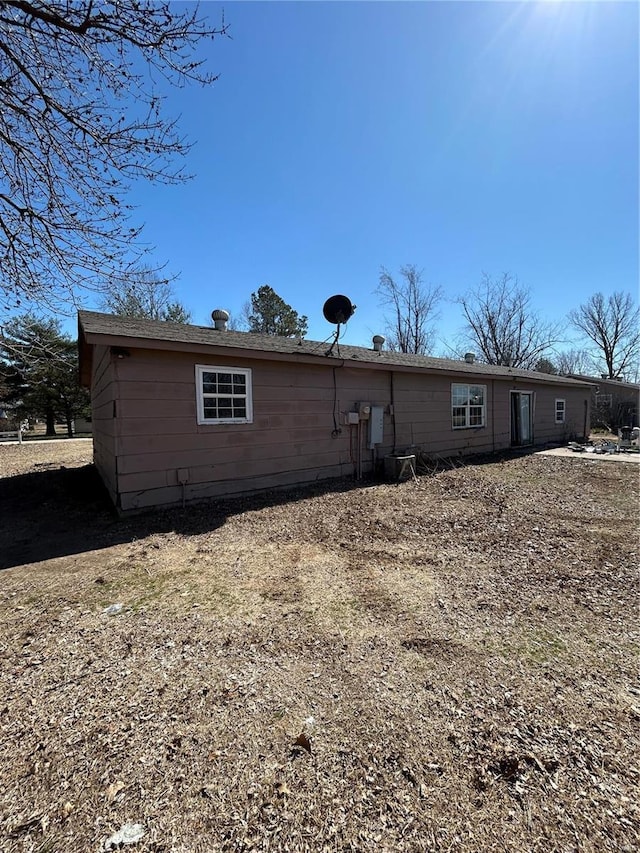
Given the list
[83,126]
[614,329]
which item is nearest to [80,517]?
[83,126]

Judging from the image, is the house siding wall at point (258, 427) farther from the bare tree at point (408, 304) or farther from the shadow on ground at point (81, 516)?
the bare tree at point (408, 304)

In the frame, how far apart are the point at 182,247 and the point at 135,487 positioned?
5553mm

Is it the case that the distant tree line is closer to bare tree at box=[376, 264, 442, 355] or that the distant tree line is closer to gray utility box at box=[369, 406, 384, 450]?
bare tree at box=[376, 264, 442, 355]

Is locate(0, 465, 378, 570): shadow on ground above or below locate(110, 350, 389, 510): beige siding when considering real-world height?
below

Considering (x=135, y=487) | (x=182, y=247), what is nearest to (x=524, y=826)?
(x=135, y=487)

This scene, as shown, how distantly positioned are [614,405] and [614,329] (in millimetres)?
15905

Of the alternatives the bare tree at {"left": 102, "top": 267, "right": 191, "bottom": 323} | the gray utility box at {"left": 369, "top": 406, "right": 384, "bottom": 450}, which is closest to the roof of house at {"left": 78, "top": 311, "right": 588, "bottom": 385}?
the bare tree at {"left": 102, "top": 267, "right": 191, "bottom": 323}

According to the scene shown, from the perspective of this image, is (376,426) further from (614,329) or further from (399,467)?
(614,329)

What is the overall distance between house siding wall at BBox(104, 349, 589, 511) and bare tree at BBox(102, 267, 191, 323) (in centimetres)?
88

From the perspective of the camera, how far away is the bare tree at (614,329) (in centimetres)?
3278

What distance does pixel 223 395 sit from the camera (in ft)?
21.1

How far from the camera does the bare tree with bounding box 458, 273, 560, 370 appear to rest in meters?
29.4

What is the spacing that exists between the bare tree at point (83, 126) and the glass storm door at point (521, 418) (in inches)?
488

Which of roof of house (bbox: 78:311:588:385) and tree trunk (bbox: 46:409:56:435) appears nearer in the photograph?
roof of house (bbox: 78:311:588:385)
